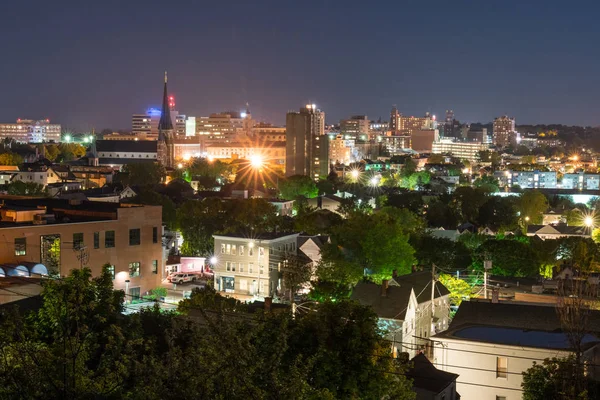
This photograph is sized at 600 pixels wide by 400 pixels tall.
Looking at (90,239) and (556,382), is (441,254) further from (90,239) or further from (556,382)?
(556,382)

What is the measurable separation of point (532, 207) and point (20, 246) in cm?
4962

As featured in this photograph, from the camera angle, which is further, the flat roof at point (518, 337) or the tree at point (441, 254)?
the tree at point (441, 254)

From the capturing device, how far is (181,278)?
105 feet

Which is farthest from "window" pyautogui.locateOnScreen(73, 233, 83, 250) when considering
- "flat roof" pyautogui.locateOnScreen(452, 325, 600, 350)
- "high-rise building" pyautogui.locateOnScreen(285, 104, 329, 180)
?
"high-rise building" pyautogui.locateOnScreen(285, 104, 329, 180)

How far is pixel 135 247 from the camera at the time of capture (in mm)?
22734

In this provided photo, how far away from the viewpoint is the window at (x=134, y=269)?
22706mm

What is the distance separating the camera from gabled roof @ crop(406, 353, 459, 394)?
14.7 meters

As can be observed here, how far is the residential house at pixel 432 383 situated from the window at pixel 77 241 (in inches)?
400

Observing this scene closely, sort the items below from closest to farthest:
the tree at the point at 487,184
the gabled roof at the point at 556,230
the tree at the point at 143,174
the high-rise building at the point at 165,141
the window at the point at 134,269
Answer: the window at the point at 134,269 < the gabled roof at the point at 556,230 < the tree at the point at 143,174 < the tree at the point at 487,184 < the high-rise building at the point at 165,141

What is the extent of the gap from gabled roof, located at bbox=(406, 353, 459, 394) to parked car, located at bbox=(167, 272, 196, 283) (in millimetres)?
17767

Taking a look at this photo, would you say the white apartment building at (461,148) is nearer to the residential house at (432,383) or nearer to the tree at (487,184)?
the tree at (487,184)

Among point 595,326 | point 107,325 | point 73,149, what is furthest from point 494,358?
point 73,149

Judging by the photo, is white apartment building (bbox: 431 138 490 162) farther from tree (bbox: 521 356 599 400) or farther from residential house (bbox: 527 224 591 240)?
tree (bbox: 521 356 599 400)

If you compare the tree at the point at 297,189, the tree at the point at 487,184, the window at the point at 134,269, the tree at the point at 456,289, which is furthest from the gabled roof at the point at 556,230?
the window at the point at 134,269
